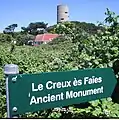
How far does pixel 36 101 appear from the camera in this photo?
2.34 m

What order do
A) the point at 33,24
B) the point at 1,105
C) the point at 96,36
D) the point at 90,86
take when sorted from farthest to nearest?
the point at 33,24, the point at 96,36, the point at 1,105, the point at 90,86

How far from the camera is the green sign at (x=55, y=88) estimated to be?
2.23 metres

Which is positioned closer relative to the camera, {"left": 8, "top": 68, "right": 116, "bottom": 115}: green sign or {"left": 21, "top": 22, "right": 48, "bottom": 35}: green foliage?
{"left": 8, "top": 68, "right": 116, "bottom": 115}: green sign

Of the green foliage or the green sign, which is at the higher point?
the green foliage

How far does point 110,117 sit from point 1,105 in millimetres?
1661

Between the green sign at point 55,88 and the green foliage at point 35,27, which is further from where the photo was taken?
the green foliage at point 35,27

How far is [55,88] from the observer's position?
8.02 feet

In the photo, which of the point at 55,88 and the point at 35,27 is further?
the point at 35,27

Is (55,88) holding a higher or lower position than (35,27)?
lower

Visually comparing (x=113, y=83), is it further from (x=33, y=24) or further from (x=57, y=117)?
(x=33, y=24)

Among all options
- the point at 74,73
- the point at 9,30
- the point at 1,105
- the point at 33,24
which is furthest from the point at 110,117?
the point at 33,24

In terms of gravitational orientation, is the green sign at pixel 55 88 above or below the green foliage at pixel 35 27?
below

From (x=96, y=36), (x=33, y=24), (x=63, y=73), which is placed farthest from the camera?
(x=33, y=24)

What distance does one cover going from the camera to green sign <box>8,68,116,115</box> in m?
2.23
